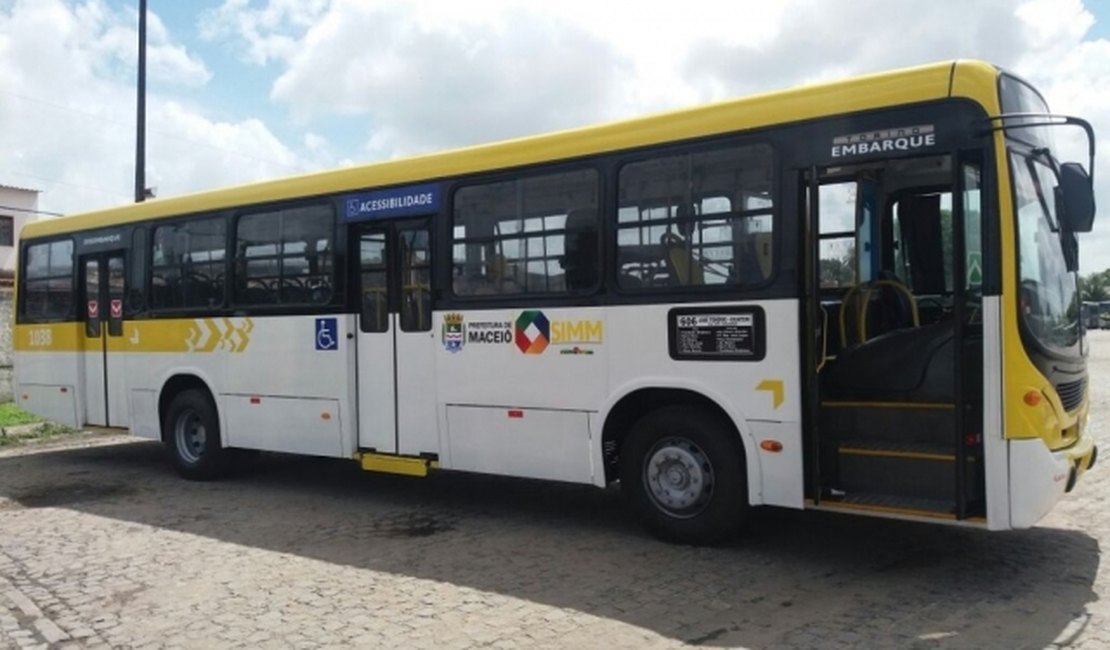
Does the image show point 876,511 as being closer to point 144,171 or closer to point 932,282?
point 932,282

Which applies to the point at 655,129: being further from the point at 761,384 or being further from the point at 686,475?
the point at 686,475

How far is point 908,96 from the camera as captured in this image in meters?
5.83

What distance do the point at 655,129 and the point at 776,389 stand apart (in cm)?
212

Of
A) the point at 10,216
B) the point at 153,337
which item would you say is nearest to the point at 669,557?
the point at 153,337

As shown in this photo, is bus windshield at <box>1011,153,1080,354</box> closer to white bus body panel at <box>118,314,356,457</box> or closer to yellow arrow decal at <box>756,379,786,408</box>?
yellow arrow decal at <box>756,379,786,408</box>

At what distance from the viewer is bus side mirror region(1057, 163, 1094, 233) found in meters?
5.92

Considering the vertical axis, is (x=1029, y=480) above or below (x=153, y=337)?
below

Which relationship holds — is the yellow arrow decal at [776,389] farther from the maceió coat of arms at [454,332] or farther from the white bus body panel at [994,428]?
the maceió coat of arms at [454,332]

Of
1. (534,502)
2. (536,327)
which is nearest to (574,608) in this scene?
(536,327)

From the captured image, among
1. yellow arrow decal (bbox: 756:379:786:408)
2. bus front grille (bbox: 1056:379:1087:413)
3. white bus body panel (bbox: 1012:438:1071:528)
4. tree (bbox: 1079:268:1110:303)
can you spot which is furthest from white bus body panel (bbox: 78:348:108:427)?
tree (bbox: 1079:268:1110:303)

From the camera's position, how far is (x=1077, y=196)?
594cm

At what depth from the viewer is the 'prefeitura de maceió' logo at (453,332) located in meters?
8.00

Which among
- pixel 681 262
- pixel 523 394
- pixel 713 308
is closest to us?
pixel 713 308

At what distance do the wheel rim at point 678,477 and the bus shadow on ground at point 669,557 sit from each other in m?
0.32
